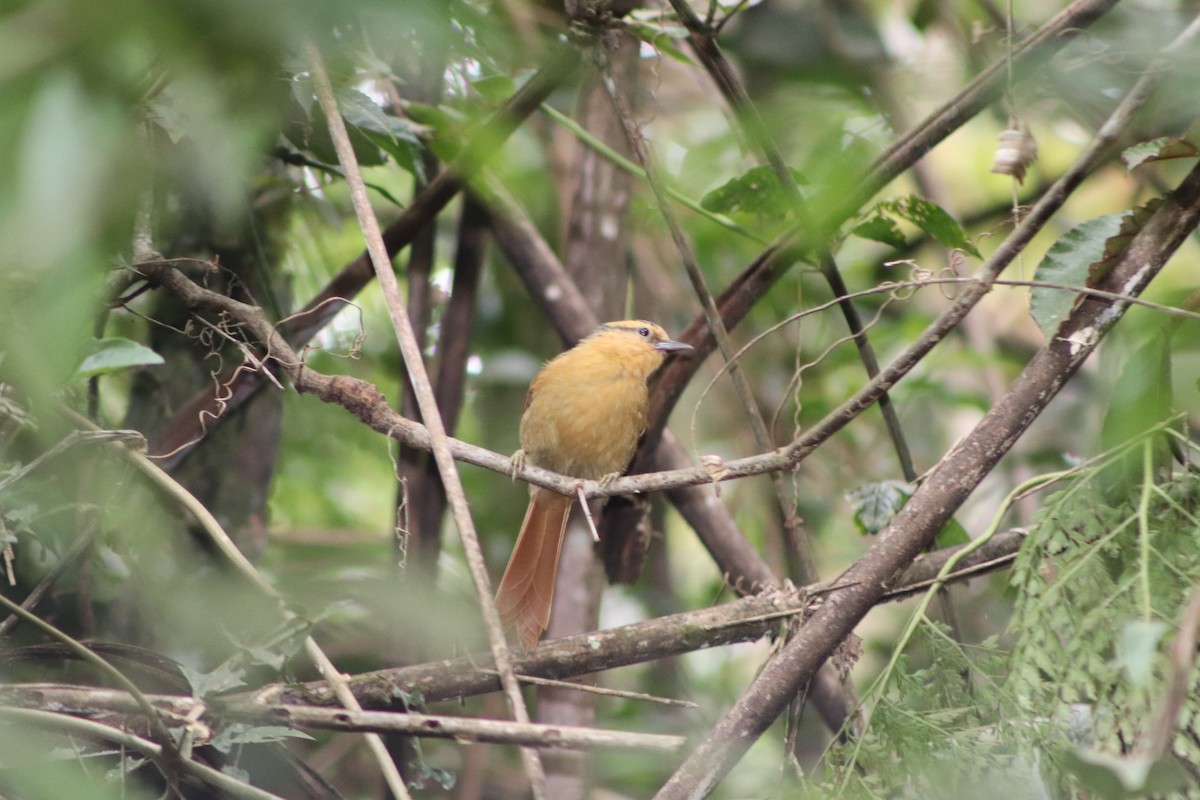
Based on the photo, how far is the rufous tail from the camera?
2.95 meters

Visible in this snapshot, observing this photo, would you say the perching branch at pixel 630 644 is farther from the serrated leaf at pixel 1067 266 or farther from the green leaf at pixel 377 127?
the green leaf at pixel 377 127

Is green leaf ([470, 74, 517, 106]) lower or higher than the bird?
Result: higher

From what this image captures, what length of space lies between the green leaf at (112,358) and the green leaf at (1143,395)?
1.92m

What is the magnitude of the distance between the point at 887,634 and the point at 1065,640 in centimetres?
261

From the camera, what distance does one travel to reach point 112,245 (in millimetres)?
890

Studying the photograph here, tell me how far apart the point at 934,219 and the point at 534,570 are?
151 centimetres

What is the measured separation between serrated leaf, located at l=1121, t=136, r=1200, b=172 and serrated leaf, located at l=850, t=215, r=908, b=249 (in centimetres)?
64

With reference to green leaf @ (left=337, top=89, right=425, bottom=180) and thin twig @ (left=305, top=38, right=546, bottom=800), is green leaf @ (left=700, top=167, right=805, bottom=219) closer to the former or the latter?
green leaf @ (left=337, top=89, right=425, bottom=180)

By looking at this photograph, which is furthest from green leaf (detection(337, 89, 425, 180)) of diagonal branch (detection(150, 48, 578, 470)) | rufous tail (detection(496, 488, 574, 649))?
rufous tail (detection(496, 488, 574, 649))

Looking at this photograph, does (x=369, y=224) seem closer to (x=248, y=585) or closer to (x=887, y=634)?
(x=248, y=585)

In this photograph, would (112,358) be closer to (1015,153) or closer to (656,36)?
(656,36)

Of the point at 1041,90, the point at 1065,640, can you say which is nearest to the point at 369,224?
the point at 1065,640

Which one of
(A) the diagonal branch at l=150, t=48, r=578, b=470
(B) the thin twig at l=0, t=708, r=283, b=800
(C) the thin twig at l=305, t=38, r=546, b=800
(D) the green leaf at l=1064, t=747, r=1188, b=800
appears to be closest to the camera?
(D) the green leaf at l=1064, t=747, r=1188, b=800

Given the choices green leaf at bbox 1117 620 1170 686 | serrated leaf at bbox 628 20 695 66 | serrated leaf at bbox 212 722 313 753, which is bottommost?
serrated leaf at bbox 212 722 313 753
